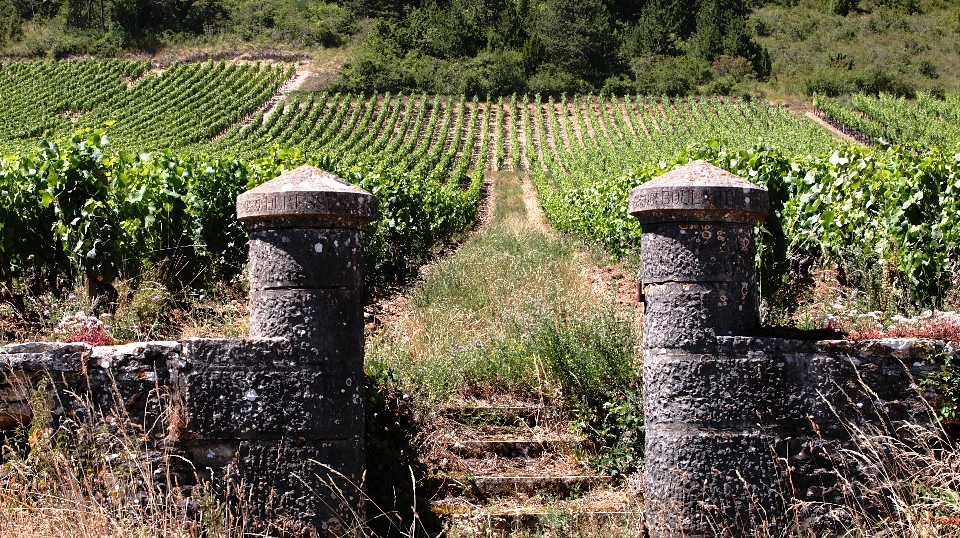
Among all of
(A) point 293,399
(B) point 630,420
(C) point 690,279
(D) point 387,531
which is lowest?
(D) point 387,531

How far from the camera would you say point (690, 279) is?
13.6 ft

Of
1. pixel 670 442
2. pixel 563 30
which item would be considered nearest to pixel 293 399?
pixel 670 442

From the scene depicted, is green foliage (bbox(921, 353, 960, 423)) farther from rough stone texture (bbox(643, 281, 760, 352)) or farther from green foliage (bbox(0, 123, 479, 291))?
green foliage (bbox(0, 123, 479, 291))

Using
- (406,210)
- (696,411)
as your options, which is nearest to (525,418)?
(696,411)

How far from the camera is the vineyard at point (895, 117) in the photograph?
41.3 metres

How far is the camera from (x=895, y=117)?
45094 mm

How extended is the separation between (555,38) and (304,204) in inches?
2729

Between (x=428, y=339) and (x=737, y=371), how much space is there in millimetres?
3422

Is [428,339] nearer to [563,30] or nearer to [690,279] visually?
[690,279]

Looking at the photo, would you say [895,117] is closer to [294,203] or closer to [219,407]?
[294,203]

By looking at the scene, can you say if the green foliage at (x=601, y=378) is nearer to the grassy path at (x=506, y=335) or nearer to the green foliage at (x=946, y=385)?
the grassy path at (x=506, y=335)

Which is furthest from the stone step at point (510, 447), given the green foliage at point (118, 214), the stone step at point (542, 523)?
the green foliage at point (118, 214)

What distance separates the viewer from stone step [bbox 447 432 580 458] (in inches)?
206

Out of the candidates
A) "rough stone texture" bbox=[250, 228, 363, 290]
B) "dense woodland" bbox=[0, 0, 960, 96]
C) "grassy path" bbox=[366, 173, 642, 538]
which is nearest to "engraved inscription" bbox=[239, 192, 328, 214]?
"rough stone texture" bbox=[250, 228, 363, 290]
